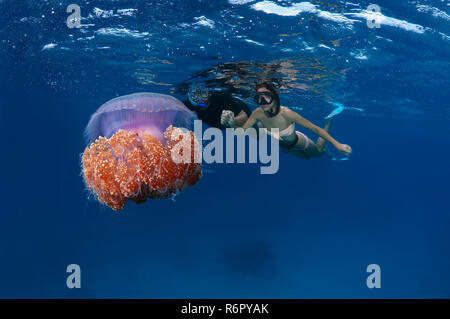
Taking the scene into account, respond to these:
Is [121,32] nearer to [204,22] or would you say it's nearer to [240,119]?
[204,22]

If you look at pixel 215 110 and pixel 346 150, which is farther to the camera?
pixel 215 110

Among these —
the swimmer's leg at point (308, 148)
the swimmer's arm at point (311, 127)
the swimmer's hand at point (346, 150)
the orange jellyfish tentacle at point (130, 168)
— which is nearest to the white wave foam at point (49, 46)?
the orange jellyfish tentacle at point (130, 168)

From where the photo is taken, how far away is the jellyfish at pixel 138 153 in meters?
3.67

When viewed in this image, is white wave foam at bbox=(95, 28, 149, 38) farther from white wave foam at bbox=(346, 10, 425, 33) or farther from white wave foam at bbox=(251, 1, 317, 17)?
white wave foam at bbox=(346, 10, 425, 33)

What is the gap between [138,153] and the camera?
3705 millimetres

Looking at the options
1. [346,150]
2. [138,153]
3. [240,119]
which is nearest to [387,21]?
[346,150]

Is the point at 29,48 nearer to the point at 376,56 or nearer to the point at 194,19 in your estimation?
the point at 194,19

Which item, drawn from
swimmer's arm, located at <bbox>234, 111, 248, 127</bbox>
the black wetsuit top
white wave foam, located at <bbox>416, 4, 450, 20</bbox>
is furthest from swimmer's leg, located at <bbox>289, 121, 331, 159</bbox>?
white wave foam, located at <bbox>416, 4, 450, 20</bbox>

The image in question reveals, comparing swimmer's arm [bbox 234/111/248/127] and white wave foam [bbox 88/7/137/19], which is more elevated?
white wave foam [bbox 88/7/137/19]

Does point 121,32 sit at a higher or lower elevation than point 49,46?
lower

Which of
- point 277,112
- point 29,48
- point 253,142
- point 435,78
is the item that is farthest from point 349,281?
point 29,48

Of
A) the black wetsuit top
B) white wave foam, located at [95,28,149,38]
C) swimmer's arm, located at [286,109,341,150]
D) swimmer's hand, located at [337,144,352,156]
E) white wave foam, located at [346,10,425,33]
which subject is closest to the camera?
swimmer's hand, located at [337,144,352,156]

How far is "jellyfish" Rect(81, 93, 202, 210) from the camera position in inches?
145

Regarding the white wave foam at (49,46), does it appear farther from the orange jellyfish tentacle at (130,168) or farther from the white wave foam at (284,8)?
the orange jellyfish tentacle at (130,168)
